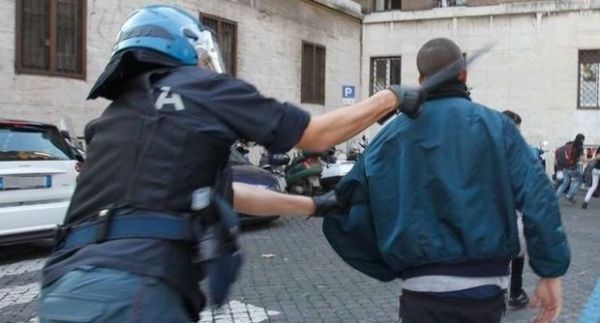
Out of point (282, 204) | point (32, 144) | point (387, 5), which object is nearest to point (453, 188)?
point (282, 204)

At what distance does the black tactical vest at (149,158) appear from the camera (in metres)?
1.93

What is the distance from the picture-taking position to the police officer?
186 centimetres

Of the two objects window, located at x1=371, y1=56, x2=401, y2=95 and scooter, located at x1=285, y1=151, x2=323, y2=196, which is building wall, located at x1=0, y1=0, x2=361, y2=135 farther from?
scooter, located at x1=285, y1=151, x2=323, y2=196

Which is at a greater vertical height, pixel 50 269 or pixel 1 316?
pixel 50 269

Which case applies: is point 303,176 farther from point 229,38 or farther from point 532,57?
point 532,57

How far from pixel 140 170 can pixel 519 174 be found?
4.31 feet

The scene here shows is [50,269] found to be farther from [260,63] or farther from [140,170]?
[260,63]

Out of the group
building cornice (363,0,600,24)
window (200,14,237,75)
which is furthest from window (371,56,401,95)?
window (200,14,237,75)

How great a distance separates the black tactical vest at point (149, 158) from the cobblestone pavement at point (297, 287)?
10.7ft

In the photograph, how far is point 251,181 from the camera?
1005cm

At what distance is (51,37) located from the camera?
1309cm

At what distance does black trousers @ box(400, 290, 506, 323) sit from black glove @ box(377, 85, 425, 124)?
0.67 m

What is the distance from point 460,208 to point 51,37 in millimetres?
12123

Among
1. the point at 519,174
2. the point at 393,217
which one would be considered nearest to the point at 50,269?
the point at 393,217
